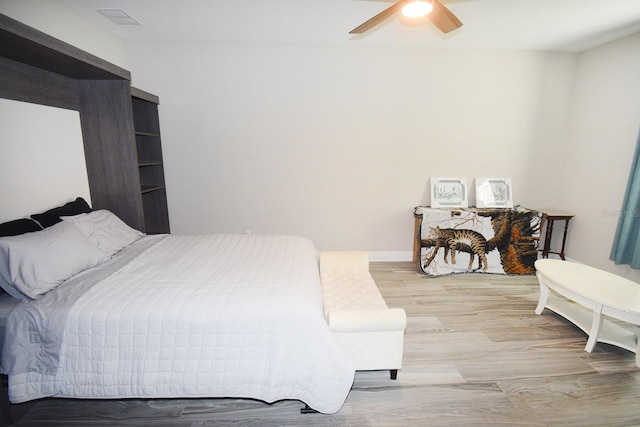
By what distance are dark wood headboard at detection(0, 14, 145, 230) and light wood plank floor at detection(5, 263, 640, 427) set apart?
5.70 ft

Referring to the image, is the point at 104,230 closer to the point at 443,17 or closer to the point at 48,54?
the point at 48,54

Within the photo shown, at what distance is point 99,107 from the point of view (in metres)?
2.74

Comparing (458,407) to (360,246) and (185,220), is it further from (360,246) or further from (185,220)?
(185,220)

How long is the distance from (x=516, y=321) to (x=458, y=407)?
124cm

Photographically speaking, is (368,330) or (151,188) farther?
(151,188)

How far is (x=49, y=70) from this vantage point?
2.37m

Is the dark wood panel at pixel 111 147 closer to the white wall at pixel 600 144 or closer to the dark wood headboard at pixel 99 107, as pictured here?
the dark wood headboard at pixel 99 107

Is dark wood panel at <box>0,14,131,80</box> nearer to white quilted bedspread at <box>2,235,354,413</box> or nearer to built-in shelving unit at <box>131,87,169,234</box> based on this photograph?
built-in shelving unit at <box>131,87,169,234</box>

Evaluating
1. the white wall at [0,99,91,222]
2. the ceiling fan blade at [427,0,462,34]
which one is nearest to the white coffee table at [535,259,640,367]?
the ceiling fan blade at [427,0,462,34]

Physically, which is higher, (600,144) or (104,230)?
(600,144)

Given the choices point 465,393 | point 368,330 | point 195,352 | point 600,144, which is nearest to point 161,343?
point 195,352

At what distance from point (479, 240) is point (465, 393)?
208 cm

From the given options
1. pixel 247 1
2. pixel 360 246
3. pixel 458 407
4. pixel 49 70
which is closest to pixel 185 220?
pixel 49 70

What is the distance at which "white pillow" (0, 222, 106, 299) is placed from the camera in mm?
1631
